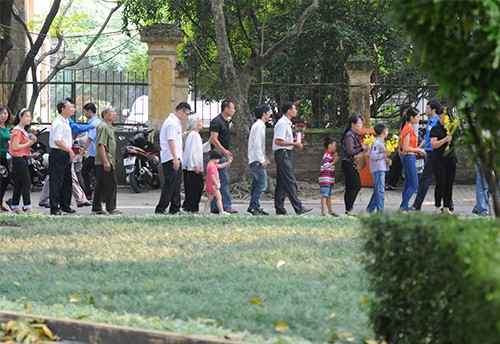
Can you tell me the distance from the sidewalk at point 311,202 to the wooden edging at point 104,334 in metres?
9.38

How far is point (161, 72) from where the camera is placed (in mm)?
22594

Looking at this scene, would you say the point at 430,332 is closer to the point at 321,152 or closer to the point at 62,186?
the point at 62,186

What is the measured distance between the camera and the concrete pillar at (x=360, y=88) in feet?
74.7

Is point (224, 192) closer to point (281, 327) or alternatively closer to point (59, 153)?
point (59, 153)

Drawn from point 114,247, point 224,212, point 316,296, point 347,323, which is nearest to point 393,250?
point 347,323

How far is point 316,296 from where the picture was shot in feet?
29.0

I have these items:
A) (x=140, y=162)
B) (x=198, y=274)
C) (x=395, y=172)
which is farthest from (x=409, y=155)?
(x=198, y=274)

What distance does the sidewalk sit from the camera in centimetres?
1839

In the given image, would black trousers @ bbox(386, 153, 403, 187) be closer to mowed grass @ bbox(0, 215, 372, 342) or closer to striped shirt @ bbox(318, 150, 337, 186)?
striped shirt @ bbox(318, 150, 337, 186)

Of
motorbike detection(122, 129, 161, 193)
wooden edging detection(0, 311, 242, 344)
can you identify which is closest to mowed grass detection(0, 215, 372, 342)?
wooden edging detection(0, 311, 242, 344)

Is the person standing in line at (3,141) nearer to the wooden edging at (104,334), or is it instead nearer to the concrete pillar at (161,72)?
the concrete pillar at (161,72)

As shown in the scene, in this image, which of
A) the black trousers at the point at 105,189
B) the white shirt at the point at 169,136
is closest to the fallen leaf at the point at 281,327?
the white shirt at the point at 169,136

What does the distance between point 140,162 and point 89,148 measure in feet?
11.3

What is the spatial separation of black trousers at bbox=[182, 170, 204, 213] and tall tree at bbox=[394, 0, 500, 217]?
10.3 m
